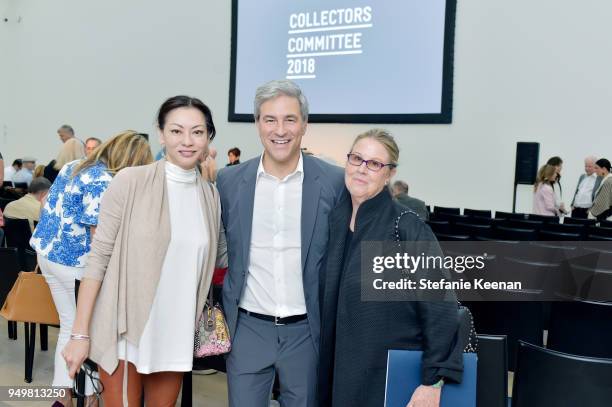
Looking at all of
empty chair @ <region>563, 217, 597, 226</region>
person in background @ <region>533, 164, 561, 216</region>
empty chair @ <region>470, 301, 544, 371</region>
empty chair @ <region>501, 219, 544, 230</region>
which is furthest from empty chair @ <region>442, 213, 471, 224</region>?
empty chair @ <region>470, 301, 544, 371</region>

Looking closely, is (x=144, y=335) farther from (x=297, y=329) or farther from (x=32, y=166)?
(x=32, y=166)

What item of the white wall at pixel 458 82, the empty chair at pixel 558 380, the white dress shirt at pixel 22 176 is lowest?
the empty chair at pixel 558 380

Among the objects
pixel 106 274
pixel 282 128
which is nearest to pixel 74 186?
pixel 106 274

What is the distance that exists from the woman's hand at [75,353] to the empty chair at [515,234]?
511 cm

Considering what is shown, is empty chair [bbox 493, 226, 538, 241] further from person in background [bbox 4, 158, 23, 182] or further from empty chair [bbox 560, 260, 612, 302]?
person in background [bbox 4, 158, 23, 182]

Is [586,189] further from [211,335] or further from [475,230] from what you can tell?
[211,335]

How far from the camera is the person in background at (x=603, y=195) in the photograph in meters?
9.29

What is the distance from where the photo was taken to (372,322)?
1.78m

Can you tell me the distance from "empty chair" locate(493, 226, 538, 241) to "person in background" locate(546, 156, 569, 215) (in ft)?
11.9

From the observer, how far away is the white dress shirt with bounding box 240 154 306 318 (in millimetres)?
1985

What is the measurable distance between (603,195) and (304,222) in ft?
28.2

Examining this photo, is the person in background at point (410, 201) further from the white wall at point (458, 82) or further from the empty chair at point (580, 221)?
the white wall at point (458, 82)

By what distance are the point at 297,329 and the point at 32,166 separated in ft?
41.2

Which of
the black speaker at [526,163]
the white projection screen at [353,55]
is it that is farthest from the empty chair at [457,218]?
the white projection screen at [353,55]
